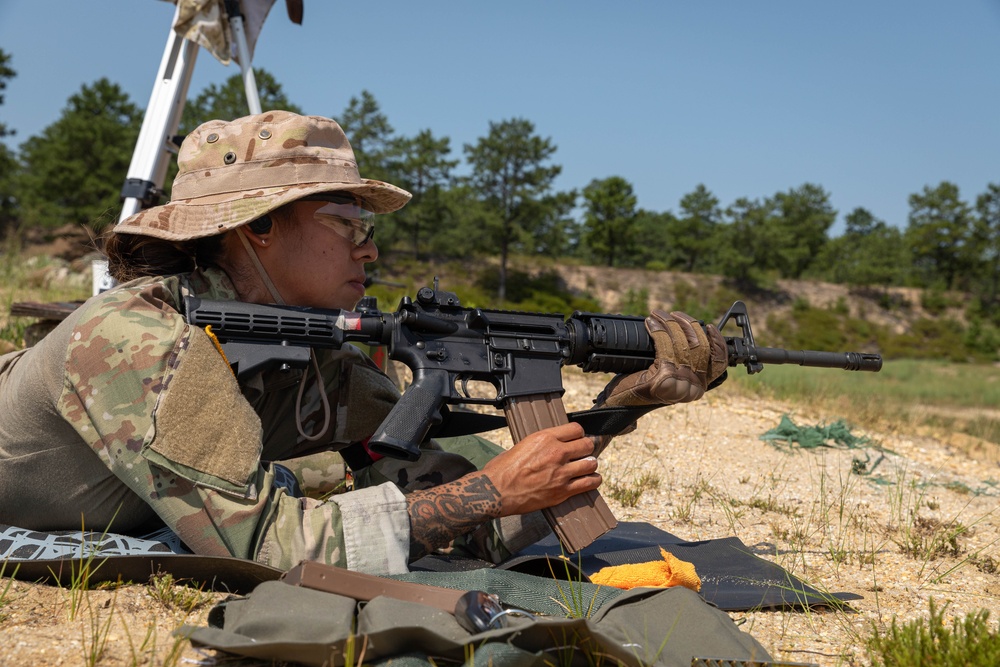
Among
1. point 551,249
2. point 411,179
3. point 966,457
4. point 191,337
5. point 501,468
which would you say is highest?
point 411,179

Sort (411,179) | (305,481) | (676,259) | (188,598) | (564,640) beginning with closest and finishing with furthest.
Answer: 1. (564,640)
2. (188,598)
3. (305,481)
4. (411,179)
5. (676,259)

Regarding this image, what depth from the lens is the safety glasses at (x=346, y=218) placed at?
2854mm

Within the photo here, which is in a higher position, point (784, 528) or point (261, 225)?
point (261, 225)

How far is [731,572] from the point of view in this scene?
3189 mm

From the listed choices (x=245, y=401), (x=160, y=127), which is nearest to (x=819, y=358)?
(x=245, y=401)

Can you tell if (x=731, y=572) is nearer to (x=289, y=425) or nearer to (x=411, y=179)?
(x=289, y=425)

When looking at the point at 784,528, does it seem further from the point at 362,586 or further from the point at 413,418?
the point at 362,586

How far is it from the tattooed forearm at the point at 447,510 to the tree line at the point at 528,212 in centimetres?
2736

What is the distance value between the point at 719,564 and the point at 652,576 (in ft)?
2.11

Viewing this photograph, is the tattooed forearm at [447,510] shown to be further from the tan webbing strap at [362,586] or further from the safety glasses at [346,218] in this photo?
the safety glasses at [346,218]

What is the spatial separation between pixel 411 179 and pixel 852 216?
77.0 meters

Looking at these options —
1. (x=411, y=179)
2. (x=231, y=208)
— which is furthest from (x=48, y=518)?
(x=411, y=179)

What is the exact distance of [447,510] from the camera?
8.24ft

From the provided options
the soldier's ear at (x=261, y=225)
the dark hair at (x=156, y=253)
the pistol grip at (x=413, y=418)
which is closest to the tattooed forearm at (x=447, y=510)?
the pistol grip at (x=413, y=418)
